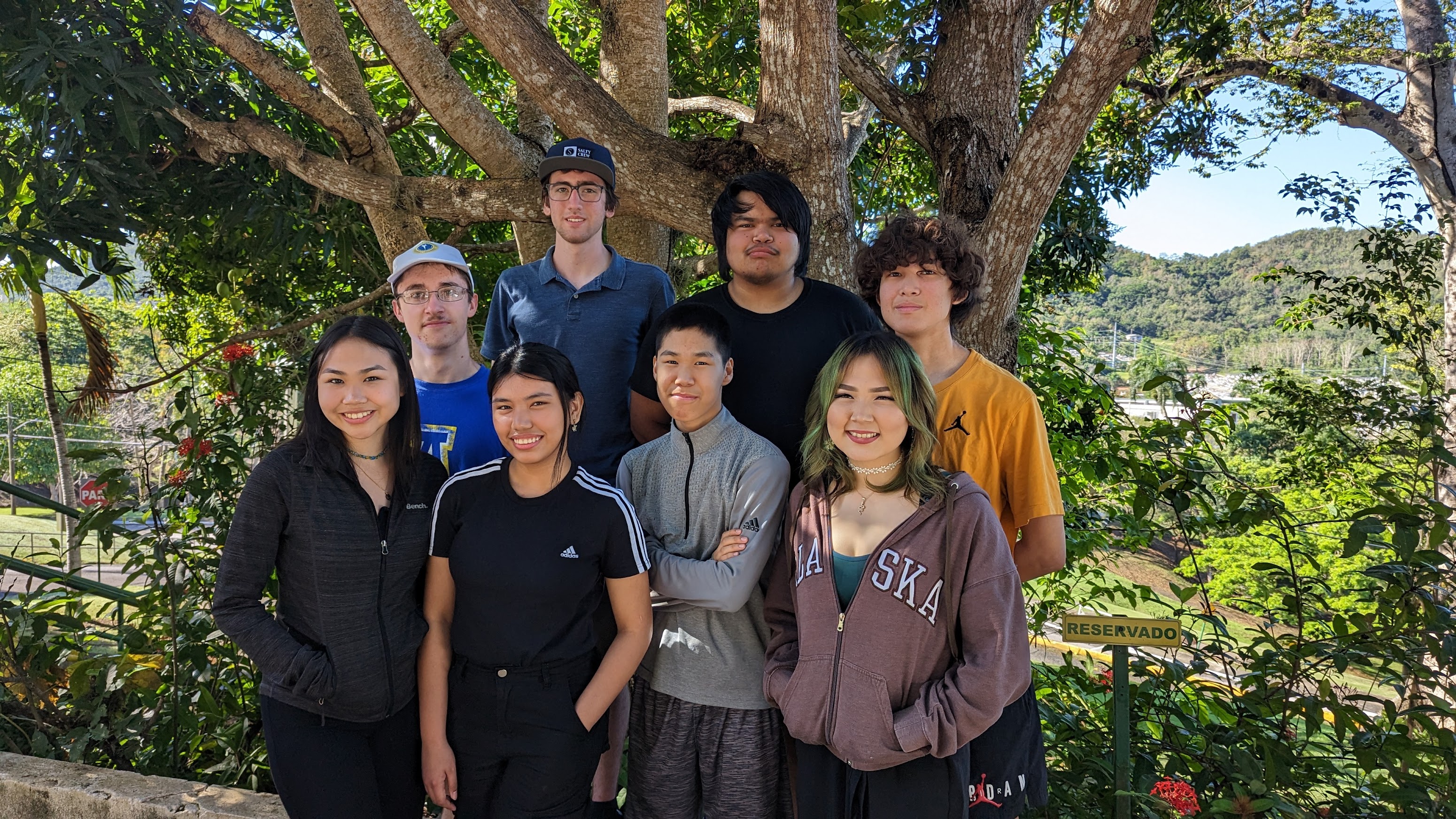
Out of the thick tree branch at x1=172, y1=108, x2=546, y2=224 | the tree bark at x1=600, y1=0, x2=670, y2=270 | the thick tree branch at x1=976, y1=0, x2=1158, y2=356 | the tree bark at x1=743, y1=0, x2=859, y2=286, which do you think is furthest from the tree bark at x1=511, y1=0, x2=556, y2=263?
the thick tree branch at x1=976, y1=0, x2=1158, y2=356

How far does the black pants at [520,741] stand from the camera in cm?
193

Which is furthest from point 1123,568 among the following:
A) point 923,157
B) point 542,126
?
point 542,126

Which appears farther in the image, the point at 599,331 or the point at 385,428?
the point at 599,331

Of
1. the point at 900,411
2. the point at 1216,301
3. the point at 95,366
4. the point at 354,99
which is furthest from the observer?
the point at 1216,301

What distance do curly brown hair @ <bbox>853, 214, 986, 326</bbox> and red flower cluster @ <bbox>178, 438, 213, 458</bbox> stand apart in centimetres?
223

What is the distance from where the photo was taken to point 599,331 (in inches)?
99.0

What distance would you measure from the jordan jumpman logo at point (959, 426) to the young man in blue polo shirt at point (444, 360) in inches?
45.5

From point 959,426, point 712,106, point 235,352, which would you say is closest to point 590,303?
point 959,426

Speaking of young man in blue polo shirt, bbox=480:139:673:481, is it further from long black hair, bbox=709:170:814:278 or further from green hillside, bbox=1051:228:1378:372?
green hillside, bbox=1051:228:1378:372

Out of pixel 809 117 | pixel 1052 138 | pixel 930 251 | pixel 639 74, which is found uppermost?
pixel 639 74

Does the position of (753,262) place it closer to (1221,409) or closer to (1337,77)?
(1221,409)

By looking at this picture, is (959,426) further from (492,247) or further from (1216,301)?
(1216,301)

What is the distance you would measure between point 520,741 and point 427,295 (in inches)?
46.5

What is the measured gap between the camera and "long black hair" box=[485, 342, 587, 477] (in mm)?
2012
